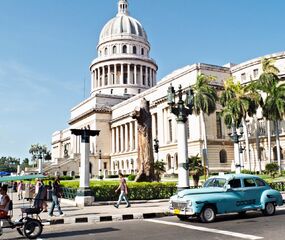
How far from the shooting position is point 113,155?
8750 centimetres

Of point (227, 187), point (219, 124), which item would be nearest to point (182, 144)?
point (227, 187)

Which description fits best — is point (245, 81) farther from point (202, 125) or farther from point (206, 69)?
point (202, 125)

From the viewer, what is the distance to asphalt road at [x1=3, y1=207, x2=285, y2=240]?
9.96 meters

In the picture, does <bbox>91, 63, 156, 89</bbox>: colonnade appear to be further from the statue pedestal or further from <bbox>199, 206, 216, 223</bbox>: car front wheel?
<bbox>199, 206, 216, 223</bbox>: car front wheel

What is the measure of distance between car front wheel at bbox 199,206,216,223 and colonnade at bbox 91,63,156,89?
85963mm

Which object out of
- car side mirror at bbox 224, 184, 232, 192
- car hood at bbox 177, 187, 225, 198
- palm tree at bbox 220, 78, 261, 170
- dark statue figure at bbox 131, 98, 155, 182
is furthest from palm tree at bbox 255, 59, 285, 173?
car hood at bbox 177, 187, 225, 198

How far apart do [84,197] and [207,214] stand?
8.34 meters

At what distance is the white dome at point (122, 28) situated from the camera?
101750 millimetres

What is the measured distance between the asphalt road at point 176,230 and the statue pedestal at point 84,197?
16.6 ft

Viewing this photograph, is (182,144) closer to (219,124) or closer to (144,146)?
(144,146)

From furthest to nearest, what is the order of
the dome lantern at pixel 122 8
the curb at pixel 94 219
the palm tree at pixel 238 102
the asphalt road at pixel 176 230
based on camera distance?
the dome lantern at pixel 122 8 < the palm tree at pixel 238 102 < the curb at pixel 94 219 < the asphalt road at pixel 176 230

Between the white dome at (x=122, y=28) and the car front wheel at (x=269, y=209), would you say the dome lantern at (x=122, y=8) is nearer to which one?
the white dome at (x=122, y=28)

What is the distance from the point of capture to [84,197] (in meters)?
18.8

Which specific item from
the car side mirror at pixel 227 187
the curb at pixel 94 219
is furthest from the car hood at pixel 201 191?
the curb at pixel 94 219
